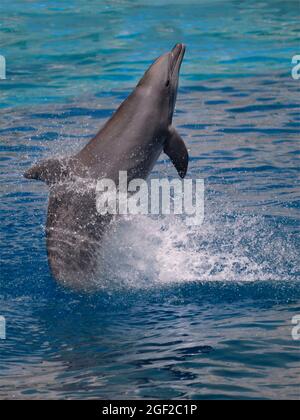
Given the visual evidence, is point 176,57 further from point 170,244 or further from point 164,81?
point 170,244

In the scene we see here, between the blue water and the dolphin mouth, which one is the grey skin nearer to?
the blue water

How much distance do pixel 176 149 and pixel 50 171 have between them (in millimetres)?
1434

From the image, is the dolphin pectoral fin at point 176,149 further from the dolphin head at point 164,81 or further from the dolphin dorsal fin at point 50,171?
the dolphin dorsal fin at point 50,171

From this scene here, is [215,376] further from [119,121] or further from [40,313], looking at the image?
[119,121]

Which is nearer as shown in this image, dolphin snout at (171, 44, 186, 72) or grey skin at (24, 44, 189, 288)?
grey skin at (24, 44, 189, 288)

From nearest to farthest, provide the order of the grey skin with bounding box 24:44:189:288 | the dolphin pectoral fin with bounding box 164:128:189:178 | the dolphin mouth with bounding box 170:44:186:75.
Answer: the grey skin with bounding box 24:44:189:288 → the dolphin pectoral fin with bounding box 164:128:189:178 → the dolphin mouth with bounding box 170:44:186:75

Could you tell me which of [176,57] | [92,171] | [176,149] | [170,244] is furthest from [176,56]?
[92,171]

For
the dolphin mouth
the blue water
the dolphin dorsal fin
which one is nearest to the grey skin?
the dolphin dorsal fin

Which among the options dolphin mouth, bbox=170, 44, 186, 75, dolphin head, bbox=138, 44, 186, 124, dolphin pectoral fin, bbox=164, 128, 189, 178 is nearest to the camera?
dolphin pectoral fin, bbox=164, 128, 189, 178

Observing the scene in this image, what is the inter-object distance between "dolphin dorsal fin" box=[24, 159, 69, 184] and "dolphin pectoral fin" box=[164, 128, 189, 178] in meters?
1.26

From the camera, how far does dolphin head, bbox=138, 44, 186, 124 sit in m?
7.93

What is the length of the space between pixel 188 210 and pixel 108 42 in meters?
8.42

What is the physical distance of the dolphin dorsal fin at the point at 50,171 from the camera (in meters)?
6.84

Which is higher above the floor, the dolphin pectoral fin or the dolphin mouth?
the dolphin mouth
